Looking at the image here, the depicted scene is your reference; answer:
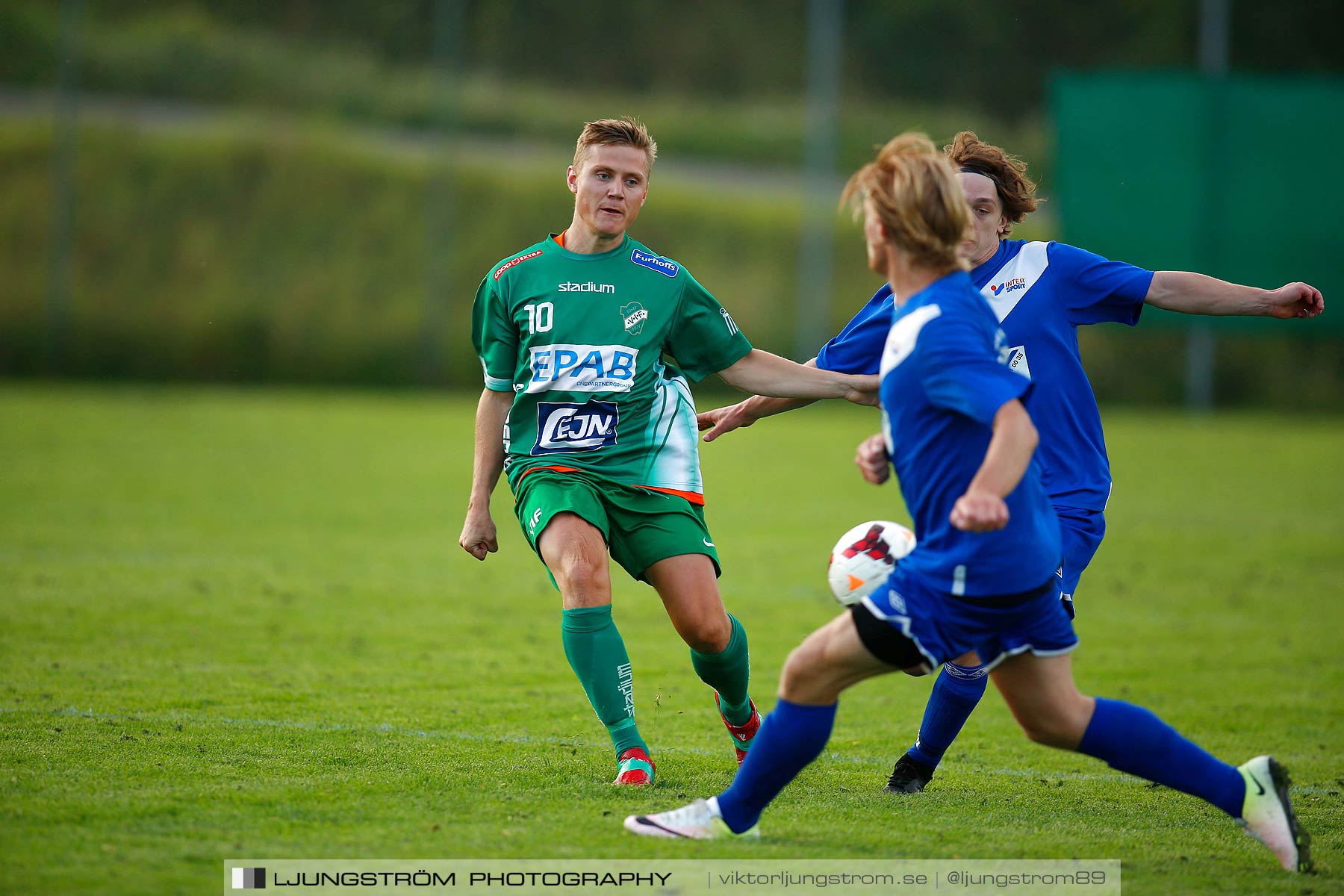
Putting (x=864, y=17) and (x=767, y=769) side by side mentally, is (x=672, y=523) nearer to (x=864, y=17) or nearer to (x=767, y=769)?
(x=767, y=769)

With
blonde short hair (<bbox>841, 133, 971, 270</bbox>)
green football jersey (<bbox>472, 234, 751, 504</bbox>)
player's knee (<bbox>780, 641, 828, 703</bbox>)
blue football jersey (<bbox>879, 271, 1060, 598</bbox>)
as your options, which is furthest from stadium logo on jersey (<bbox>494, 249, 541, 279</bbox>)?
player's knee (<bbox>780, 641, 828, 703</bbox>)

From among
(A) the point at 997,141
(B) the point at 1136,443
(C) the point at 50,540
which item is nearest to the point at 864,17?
(A) the point at 997,141

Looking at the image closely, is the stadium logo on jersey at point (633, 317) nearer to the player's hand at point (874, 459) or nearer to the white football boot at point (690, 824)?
the player's hand at point (874, 459)

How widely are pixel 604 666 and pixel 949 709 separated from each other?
46.5 inches

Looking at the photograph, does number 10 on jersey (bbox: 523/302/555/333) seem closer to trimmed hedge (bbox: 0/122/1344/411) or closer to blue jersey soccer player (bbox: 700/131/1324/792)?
blue jersey soccer player (bbox: 700/131/1324/792)

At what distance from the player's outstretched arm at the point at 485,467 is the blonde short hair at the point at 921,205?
5.41ft

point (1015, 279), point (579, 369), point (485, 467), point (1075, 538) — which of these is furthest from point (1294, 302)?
point (485, 467)

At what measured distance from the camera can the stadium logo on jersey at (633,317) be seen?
15.0 feet

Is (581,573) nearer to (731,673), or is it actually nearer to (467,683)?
(731,673)

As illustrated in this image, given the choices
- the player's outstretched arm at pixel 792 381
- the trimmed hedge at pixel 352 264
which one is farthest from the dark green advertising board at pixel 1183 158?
the player's outstretched arm at pixel 792 381

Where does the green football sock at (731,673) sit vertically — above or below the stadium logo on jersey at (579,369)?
below

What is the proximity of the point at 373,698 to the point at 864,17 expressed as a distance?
2005 centimetres

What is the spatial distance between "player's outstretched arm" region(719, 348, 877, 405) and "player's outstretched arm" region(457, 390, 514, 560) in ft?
2.61

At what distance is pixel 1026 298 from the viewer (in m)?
4.46
